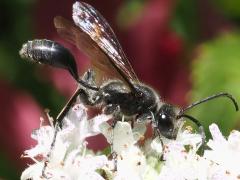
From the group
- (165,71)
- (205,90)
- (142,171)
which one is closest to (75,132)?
(142,171)

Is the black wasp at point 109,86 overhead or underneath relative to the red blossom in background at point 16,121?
underneath

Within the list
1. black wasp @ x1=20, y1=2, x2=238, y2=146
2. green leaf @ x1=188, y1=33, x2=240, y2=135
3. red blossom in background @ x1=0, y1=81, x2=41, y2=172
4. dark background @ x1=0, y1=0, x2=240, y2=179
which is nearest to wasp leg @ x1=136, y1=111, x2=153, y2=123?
black wasp @ x1=20, y1=2, x2=238, y2=146

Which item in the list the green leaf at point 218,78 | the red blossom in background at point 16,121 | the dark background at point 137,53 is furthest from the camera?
the red blossom in background at point 16,121

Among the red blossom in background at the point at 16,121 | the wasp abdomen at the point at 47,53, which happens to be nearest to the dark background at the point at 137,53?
the red blossom in background at the point at 16,121

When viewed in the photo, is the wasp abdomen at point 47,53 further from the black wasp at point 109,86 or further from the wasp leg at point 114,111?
the wasp leg at point 114,111

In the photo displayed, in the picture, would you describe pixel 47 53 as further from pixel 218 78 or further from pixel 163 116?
pixel 218 78

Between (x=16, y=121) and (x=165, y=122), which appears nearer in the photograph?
(x=165, y=122)

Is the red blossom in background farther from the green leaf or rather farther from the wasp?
the wasp

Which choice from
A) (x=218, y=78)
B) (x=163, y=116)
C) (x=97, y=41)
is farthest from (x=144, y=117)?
(x=218, y=78)
